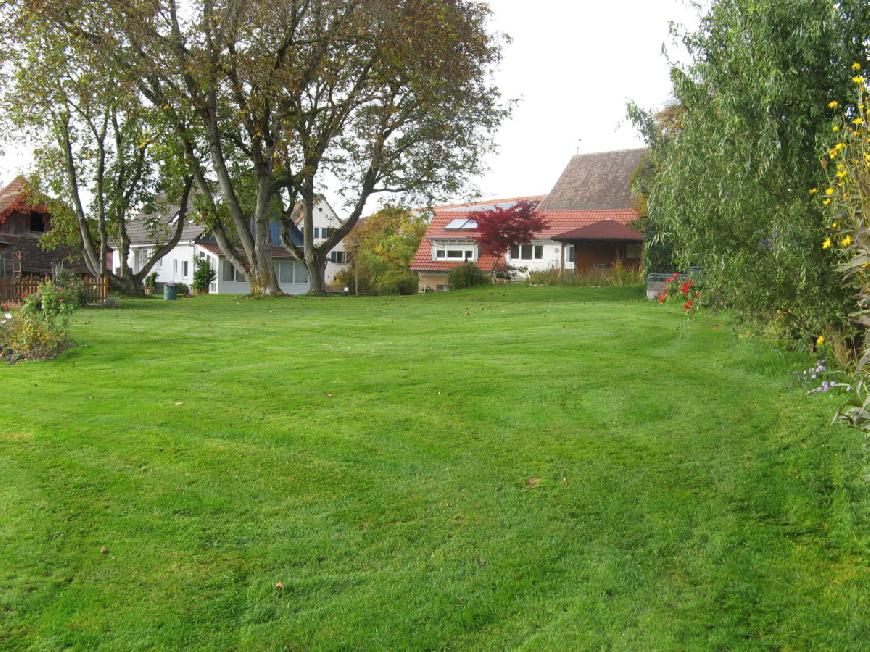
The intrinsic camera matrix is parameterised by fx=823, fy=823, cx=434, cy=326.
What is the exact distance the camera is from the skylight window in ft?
175

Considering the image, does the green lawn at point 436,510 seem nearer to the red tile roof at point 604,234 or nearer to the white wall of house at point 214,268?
the red tile roof at point 604,234

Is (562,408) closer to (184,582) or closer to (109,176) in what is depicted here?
(184,582)

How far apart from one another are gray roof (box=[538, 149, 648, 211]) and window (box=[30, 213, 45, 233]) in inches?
1172

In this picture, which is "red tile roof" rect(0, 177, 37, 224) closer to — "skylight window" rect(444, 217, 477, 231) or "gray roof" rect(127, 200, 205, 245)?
"gray roof" rect(127, 200, 205, 245)

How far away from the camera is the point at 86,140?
32.8 m

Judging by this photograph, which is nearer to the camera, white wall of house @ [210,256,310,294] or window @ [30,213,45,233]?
window @ [30,213,45,233]

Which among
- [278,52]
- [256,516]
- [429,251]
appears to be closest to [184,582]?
[256,516]

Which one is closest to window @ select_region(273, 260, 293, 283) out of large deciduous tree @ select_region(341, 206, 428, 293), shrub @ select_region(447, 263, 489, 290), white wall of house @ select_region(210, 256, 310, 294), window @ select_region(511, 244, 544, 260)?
white wall of house @ select_region(210, 256, 310, 294)

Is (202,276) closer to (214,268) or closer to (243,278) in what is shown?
(214,268)

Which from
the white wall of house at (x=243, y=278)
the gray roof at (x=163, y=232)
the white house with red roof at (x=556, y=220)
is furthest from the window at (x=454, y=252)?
the gray roof at (x=163, y=232)

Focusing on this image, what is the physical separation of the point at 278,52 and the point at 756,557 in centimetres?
2381

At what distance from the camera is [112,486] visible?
6.50 metres

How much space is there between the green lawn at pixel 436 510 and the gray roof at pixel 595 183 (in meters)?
40.8

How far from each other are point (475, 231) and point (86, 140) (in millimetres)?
23794
